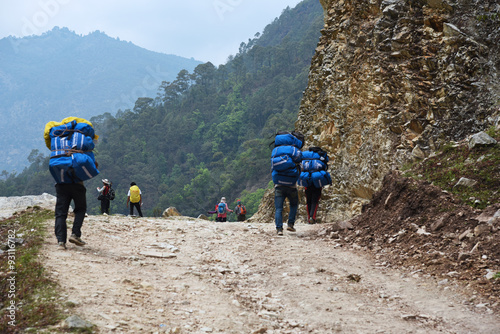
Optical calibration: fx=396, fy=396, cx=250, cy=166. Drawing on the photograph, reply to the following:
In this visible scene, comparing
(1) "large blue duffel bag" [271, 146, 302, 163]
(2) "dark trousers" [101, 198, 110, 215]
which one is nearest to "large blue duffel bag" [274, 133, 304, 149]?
(1) "large blue duffel bag" [271, 146, 302, 163]

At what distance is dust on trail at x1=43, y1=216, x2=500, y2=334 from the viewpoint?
3174mm

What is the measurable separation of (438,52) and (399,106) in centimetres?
166

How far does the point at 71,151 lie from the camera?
17.3 feet

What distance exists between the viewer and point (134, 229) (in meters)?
8.10

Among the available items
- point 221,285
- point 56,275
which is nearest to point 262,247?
point 221,285

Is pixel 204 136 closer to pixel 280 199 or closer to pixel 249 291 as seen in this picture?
pixel 280 199

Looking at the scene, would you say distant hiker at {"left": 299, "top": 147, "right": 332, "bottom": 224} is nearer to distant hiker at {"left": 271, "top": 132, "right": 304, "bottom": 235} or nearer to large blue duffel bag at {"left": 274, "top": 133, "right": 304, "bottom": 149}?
distant hiker at {"left": 271, "top": 132, "right": 304, "bottom": 235}

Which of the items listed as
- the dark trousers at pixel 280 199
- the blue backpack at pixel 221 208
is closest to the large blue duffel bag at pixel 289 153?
the dark trousers at pixel 280 199

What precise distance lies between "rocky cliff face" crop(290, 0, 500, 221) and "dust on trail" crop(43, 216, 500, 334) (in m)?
5.01

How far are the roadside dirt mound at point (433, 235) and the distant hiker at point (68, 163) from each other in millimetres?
4194

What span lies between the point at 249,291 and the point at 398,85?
27.9 feet

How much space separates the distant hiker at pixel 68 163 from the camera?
17.0 feet

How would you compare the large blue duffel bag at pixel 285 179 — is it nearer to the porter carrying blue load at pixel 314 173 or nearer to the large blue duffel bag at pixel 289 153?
the large blue duffel bag at pixel 289 153

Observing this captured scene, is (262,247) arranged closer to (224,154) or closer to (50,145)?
(50,145)
